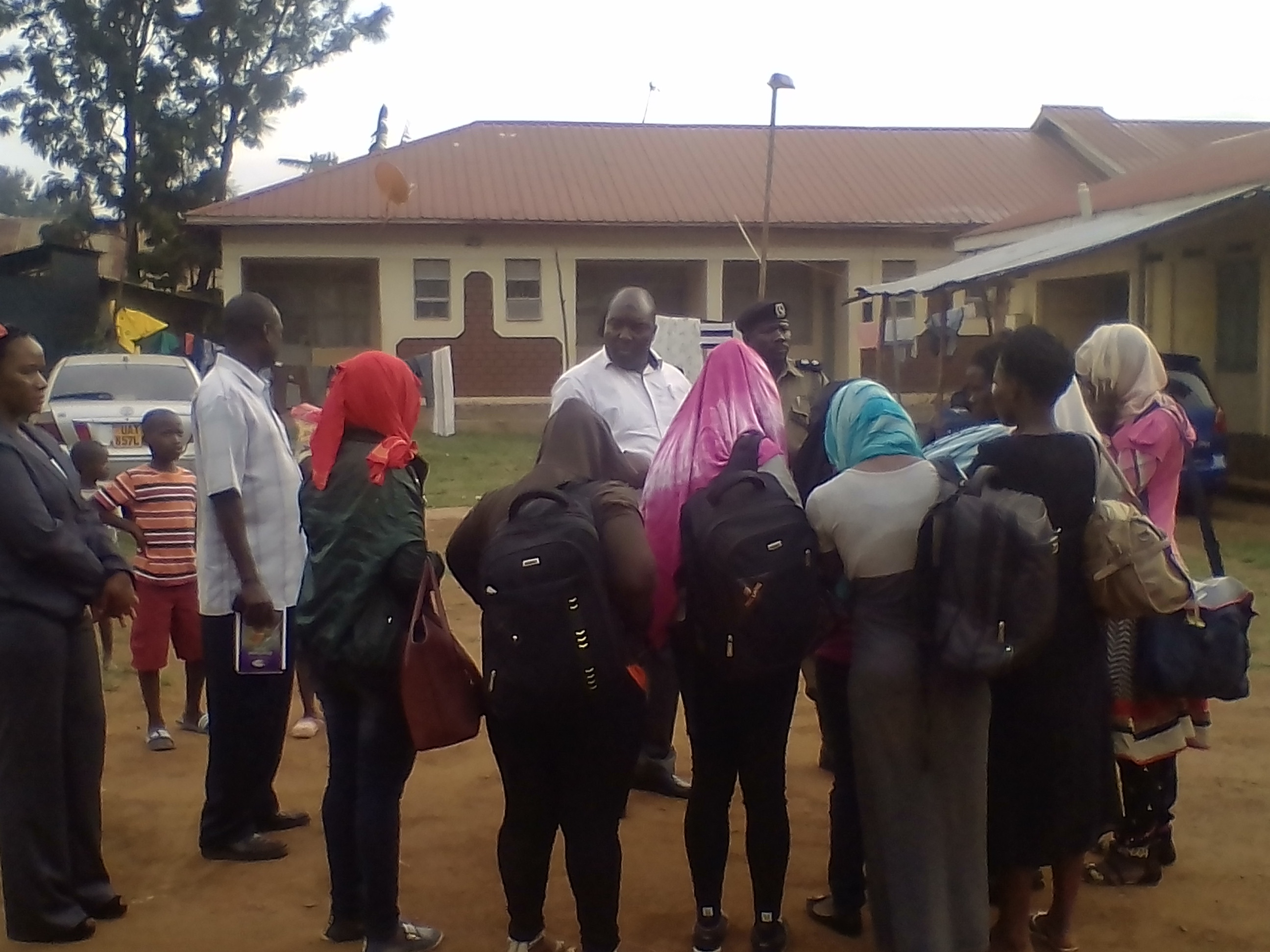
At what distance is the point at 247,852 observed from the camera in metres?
4.14

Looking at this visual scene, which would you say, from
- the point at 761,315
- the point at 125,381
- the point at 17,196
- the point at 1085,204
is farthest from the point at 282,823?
the point at 17,196

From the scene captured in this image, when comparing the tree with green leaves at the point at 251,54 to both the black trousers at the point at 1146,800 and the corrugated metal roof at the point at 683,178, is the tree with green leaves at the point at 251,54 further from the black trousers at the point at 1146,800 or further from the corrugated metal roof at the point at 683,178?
the black trousers at the point at 1146,800

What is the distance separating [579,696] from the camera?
2842 mm

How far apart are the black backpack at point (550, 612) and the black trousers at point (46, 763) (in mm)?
1406

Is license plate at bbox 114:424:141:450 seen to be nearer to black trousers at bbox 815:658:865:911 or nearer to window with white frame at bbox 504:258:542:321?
black trousers at bbox 815:658:865:911

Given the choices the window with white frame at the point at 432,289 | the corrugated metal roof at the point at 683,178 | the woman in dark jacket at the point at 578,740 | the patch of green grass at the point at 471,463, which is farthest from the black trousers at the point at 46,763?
the window with white frame at the point at 432,289

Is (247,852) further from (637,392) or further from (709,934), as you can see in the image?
(637,392)

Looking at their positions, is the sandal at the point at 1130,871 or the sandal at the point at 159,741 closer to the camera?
the sandal at the point at 1130,871

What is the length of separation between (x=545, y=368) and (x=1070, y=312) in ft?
30.2

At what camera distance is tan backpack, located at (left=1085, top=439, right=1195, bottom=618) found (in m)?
3.02

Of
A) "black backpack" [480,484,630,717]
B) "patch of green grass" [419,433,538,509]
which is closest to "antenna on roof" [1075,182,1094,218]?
"patch of green grass" [419,433,538,509]

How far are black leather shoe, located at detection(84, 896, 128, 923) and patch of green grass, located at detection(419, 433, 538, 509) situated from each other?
25.3 ft

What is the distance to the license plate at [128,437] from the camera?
10867 mm

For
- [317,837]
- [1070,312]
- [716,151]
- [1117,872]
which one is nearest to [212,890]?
[317,837]
